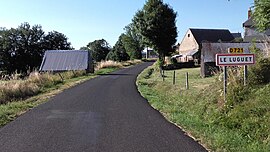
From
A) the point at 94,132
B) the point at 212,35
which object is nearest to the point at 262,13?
the point at 94,132

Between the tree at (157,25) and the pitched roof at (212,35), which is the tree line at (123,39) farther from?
the pitched roof at (212,35)

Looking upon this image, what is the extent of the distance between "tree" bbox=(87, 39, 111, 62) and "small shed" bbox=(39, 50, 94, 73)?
2566 inches

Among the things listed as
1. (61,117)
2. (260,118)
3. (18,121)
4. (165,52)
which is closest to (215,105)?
(260,118)

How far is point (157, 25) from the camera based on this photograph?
5125 centimetres

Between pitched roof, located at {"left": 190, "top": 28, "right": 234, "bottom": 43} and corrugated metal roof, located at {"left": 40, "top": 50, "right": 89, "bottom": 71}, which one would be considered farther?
pitched roof, located at {"left": 190, "top": 28, "right": 234, "bottom": 43}

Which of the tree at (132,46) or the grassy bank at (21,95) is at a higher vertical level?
the tree at (132,46)

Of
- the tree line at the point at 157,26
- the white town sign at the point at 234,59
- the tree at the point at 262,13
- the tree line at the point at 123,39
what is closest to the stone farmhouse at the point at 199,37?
the tree line at the point at 123,39

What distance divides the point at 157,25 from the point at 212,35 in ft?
96.1

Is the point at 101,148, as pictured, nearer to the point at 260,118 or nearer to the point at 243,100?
the point at 260,118

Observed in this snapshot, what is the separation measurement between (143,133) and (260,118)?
2.81 metres

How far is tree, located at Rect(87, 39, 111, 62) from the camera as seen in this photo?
11119 cm

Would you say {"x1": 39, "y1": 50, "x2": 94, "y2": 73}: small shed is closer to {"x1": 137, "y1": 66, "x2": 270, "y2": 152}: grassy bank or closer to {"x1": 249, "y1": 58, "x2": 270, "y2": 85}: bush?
{"x1": 137, "y1": 66, "x2": 270, "y2": 152}: grassy bank

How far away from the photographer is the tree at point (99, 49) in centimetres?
11119

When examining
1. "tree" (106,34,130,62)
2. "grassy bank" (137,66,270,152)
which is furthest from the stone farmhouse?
"grassy bank" (137,66,270,152)
